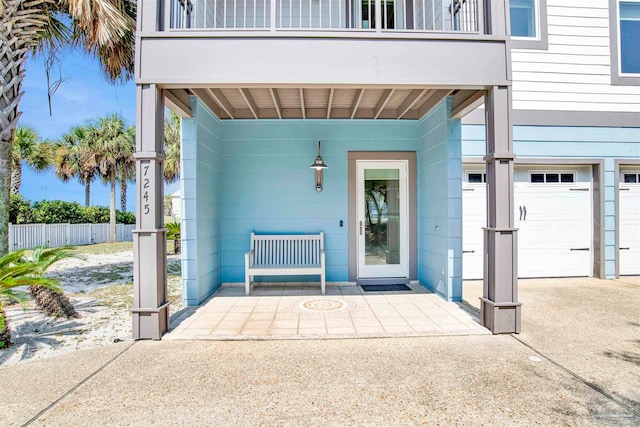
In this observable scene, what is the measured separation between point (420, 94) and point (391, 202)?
185 centimetres

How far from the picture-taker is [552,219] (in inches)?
231

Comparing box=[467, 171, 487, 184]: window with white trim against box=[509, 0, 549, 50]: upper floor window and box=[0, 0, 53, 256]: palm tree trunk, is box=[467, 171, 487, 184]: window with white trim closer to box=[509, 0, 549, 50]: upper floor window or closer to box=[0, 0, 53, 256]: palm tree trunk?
box=[509, 0, 549, 50]: upper floor window

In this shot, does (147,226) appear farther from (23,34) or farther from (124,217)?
(124,217)

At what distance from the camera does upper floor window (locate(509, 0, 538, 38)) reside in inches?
227

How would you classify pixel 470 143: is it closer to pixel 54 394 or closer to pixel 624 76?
pixel 624 76

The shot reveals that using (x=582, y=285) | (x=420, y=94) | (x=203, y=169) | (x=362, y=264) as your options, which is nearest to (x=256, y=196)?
(x=203, y=169)

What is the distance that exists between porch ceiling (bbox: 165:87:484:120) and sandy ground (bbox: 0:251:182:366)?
2.53 metres

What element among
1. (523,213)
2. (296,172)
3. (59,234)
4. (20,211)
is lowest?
(59,234)

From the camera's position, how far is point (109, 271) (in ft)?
22.6

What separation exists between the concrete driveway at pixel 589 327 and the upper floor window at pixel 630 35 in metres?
3.83

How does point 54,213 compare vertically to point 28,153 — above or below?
below

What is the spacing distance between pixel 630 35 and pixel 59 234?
16.9 m

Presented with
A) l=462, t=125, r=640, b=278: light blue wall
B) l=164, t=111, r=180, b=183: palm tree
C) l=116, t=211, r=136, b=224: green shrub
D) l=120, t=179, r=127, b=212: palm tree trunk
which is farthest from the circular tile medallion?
l=120, t=179, r=127, b=212: palm tree trunk

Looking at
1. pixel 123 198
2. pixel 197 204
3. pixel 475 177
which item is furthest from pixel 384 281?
pixel 123 198
